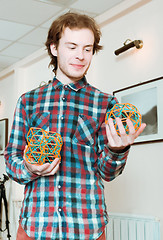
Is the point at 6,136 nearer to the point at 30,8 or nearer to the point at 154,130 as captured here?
the point at 30,8

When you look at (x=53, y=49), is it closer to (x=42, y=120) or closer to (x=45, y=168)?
(x=42, y=120)

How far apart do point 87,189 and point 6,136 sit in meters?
4.50

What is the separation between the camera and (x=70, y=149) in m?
1.22

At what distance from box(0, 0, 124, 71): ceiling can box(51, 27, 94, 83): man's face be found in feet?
7.52

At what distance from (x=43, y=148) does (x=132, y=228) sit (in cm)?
180

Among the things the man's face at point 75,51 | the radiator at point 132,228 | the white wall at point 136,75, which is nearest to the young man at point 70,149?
the man's face at point 75,51

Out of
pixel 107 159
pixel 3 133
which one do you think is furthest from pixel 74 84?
pixel 3 133

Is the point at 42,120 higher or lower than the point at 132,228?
higher

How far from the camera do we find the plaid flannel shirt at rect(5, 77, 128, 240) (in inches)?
45.8

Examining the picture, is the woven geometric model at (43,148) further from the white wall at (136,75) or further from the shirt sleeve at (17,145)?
the white wall at (136,75)

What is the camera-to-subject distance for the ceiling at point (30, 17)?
350cm

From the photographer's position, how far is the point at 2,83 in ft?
19.5

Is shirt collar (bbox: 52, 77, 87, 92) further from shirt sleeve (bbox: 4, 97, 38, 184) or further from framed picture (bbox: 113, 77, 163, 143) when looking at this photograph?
framed picture (bbox: 113, 77, 163, 143)

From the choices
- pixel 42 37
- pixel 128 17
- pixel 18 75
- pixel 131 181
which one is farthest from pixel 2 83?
pixel 131 181
